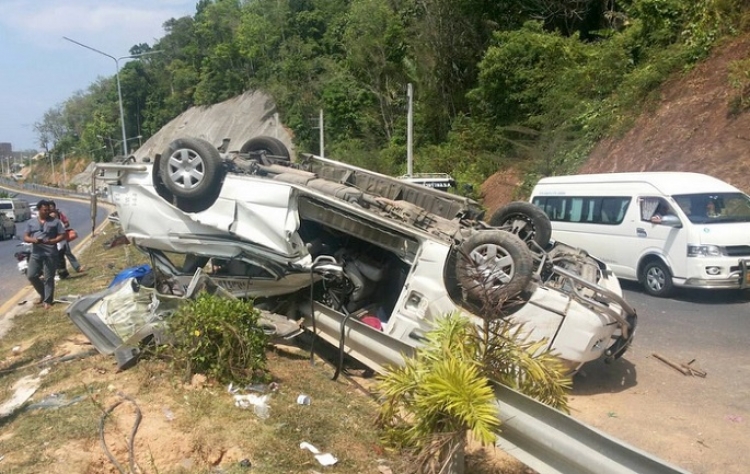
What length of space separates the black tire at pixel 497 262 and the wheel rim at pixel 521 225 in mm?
1486

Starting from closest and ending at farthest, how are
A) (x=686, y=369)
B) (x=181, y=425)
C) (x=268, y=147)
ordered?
1. (x=181, y=425)
2. (x=686, y=369)
3. (x=268, y=147)

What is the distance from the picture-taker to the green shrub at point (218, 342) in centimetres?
496

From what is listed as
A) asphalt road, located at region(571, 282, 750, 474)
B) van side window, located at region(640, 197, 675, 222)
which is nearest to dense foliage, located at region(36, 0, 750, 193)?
van side window, located at region(640, 197, 675, 222)

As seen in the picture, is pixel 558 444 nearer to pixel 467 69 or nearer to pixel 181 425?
pixel 181 425

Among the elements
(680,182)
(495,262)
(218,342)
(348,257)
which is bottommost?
(218,342)

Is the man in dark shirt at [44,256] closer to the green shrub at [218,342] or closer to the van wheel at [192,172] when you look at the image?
the van wheel at [192,172]

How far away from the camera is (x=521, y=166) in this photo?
78.4 ft

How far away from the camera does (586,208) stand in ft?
40.3

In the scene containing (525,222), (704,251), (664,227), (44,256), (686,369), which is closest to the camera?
(686,369)

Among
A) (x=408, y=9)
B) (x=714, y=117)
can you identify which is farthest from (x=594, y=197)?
(x=408, y=9)

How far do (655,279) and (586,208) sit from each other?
2145mm

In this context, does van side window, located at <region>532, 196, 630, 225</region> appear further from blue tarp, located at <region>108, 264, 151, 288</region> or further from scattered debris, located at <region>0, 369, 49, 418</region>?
scattered debris, located at <region>0, 369, 49, 418</region>

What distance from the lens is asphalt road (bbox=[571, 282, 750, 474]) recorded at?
4.70 m

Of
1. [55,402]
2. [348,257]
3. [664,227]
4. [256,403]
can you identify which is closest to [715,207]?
[664,227]
